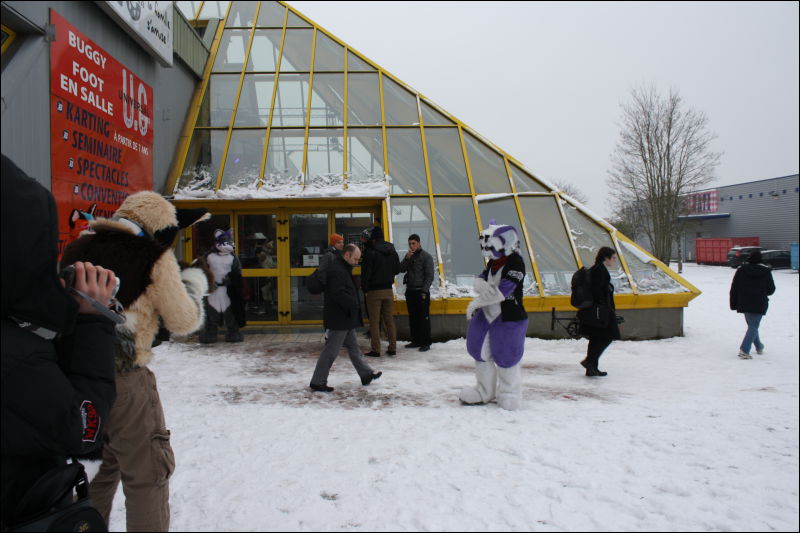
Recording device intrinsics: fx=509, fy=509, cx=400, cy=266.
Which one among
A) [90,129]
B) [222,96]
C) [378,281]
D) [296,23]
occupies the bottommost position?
[378,281]

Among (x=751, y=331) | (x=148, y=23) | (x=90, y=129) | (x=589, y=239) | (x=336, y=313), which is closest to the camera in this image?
(x=336, y=313)

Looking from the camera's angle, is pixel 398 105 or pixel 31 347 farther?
pixel 398 105

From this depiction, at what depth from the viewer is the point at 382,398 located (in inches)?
226

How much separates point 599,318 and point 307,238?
5934 millimetres

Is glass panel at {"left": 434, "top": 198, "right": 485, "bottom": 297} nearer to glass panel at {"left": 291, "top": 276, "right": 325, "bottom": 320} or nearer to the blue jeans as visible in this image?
glass panel at {"left": 291, "top": 276, "right": 325, "bottom": 320}

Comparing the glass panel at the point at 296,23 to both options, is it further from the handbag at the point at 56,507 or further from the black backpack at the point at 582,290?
the handbag at the point at 56,507

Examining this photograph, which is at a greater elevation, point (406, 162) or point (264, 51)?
point (264, 51)

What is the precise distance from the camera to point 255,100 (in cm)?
1143

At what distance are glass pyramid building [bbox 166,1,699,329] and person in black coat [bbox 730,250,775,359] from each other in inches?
32.6

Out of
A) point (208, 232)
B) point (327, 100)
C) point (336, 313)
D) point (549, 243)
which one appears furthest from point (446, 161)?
point (336, 313)

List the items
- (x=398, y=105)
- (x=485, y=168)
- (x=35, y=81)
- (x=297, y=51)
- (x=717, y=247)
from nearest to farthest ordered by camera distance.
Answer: (x=35, y=81)
(x=485, y=168)
(x=398, y=105)
(x=297, y=51)
(x=717, y=247)

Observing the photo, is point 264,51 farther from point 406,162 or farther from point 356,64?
point 406,162

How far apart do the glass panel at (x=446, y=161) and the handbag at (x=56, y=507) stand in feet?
29.7

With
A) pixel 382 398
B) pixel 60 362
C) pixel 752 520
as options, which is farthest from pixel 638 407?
pixel 60 362
